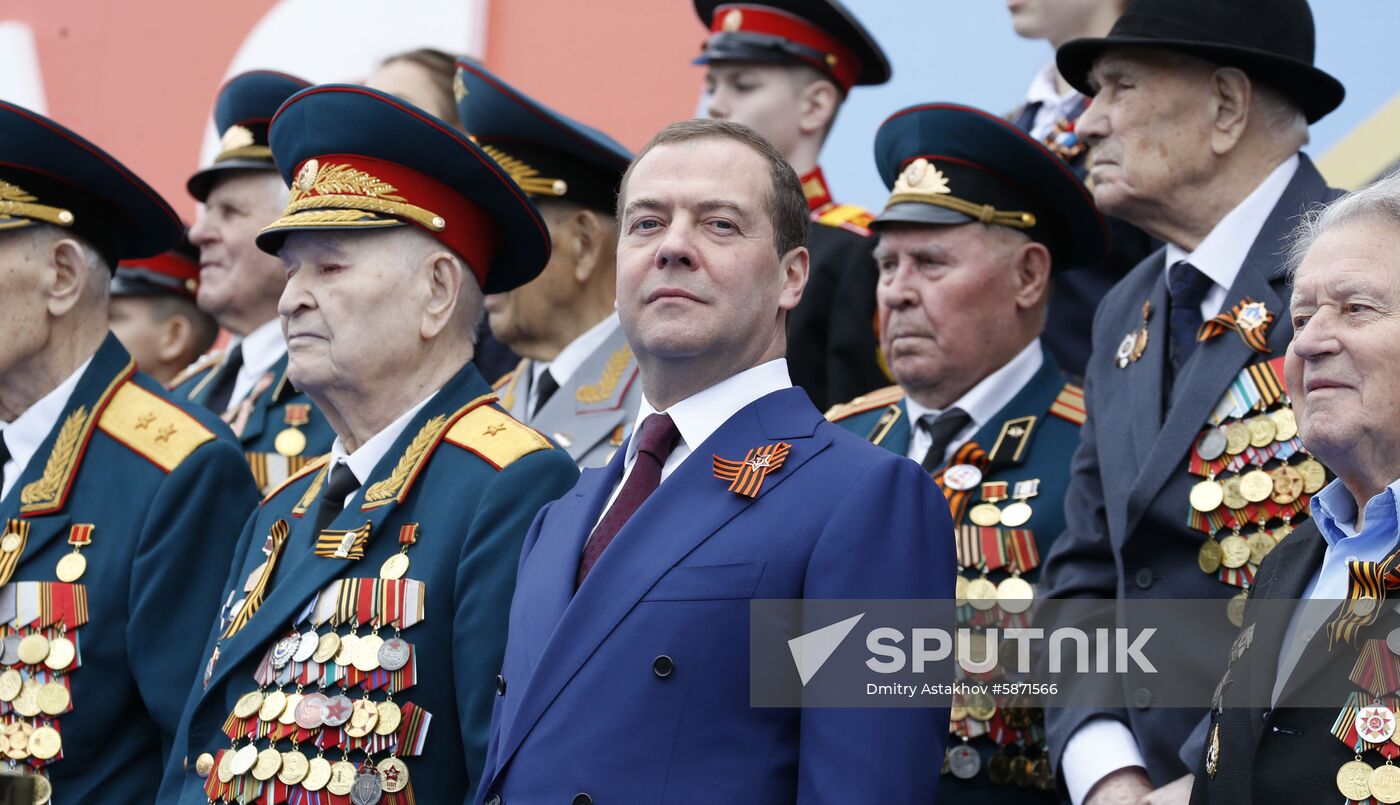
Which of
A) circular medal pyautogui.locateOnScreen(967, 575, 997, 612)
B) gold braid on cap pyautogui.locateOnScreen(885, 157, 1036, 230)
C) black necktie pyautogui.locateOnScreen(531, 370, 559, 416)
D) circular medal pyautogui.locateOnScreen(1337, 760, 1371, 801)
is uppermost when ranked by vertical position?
gold braid on cap pyautogui.locateOnScreen(885, 157, 1036, 230)

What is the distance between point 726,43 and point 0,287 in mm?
2648

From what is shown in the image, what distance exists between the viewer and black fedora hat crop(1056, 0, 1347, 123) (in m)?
4.45

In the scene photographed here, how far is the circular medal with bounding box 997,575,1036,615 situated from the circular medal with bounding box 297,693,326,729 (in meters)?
1.64

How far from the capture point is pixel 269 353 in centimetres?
657

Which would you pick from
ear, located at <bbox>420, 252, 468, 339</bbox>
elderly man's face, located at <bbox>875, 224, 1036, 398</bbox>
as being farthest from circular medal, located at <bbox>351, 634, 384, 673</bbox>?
elderly man's face, located at <bbox>875, 224, 1036, 398</bbox>

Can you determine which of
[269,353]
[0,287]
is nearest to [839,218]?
[269,353]

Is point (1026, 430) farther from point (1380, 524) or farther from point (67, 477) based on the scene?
point (67, 477)

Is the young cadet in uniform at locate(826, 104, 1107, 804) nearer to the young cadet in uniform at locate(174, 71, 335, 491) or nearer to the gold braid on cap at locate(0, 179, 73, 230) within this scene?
the gold braid on cap at locate(0, 179, 73, 230)

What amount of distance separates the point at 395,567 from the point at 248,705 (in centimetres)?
42

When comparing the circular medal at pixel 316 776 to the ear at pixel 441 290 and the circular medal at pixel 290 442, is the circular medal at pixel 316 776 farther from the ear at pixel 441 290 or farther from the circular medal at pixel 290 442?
the circular medal at pixel 290 442

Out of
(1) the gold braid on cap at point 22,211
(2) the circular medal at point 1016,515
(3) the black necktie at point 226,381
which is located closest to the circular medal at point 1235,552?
(2) the circular medal at point 1016,515

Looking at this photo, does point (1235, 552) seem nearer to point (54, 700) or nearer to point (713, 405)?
point (713, 405)

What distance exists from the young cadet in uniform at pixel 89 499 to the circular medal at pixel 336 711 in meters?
0.77

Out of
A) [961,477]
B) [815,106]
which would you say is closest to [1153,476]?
[961,477]
